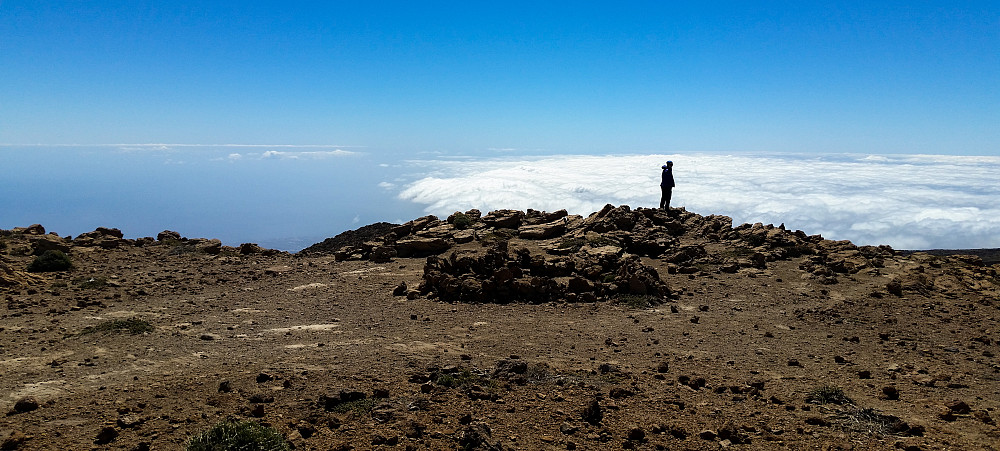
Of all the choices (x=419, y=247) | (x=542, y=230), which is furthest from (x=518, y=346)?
(x=542, y=230)

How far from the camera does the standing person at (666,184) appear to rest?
2444 centimetres

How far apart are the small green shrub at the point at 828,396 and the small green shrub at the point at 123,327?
1278 cm

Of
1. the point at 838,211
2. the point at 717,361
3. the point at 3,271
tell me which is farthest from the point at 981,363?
the point at 838,211

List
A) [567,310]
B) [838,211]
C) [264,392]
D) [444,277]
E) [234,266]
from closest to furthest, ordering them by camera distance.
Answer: [264,392]
[567,310]
[444,277]
[234,266]
[838,211]

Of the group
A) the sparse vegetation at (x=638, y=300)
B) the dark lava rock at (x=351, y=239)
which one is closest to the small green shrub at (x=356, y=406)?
the sparse vegetation at (x=638, y=300)

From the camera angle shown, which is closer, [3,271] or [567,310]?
[567,310]

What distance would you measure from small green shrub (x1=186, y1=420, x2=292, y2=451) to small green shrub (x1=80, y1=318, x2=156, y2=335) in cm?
717

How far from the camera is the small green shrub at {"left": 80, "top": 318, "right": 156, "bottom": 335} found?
453 inches

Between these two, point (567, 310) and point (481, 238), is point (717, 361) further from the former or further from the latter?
point (481, 238)

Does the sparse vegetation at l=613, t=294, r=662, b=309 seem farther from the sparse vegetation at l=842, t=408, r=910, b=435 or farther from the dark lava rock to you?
the dark lava rock

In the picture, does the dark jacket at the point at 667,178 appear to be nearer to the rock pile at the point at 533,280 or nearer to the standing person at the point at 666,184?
the standing person at the point at 666,184

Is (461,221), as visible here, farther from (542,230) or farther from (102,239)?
(102,239)

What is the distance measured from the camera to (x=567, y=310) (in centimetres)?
1423

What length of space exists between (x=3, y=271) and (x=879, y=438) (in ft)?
72.7
